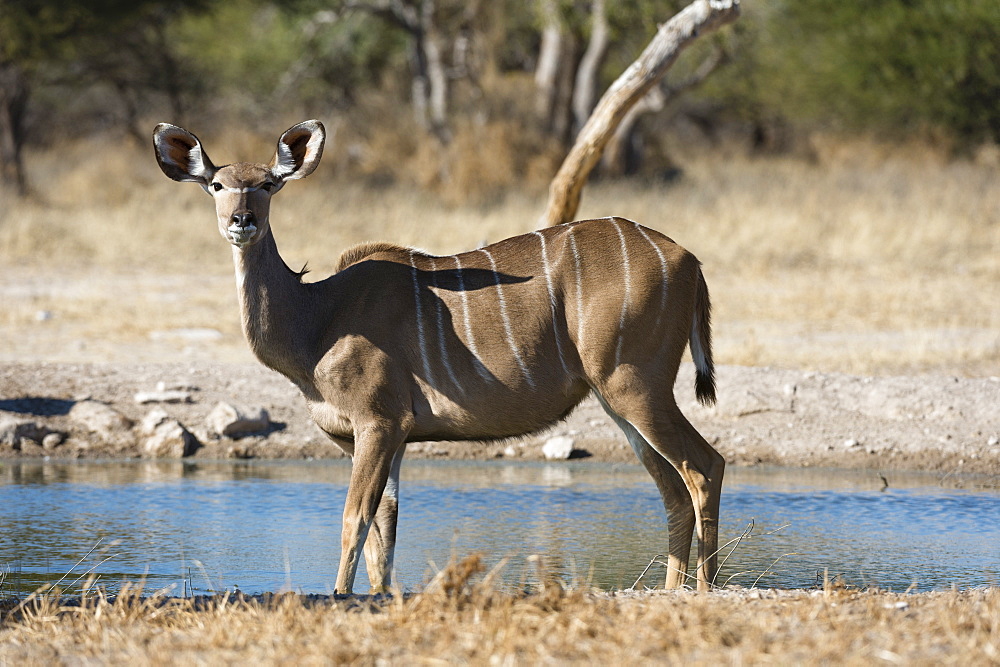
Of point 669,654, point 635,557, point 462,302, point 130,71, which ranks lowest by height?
point 635,557

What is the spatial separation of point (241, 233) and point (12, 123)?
14.9 metres

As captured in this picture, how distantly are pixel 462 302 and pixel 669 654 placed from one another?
6.52 ft

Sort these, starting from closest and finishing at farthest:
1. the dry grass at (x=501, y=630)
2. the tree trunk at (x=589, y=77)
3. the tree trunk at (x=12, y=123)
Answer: the dry grass at (x=501, y=630) → the tree trunk at (x=12, y=123) → the tree trunk at (x=589, y=77)

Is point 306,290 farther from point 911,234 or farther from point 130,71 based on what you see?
point 130,71

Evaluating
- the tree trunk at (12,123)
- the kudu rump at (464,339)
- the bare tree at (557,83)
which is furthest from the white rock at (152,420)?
the bare tree at (557,83)

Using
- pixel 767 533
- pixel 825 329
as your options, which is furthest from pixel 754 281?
pixel 767 533

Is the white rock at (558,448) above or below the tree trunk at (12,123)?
below

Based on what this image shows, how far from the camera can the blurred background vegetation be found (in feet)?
59.8

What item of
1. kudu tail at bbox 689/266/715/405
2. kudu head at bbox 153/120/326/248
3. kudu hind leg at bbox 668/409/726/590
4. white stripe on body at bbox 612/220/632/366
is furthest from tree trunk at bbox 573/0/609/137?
kudu hind leg at bbox 668/409/726/590

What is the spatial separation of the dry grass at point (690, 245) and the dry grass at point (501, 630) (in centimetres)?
567

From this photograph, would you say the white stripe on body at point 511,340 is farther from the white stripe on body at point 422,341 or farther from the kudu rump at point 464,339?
the white stripe on body at point 422,341

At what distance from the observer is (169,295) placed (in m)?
12.4

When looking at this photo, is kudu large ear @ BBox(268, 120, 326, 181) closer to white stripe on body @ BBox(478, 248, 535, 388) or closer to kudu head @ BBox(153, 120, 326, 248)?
kudu head @ BBox(153, 120, 326, 248)

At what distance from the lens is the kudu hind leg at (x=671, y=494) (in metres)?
5.08
